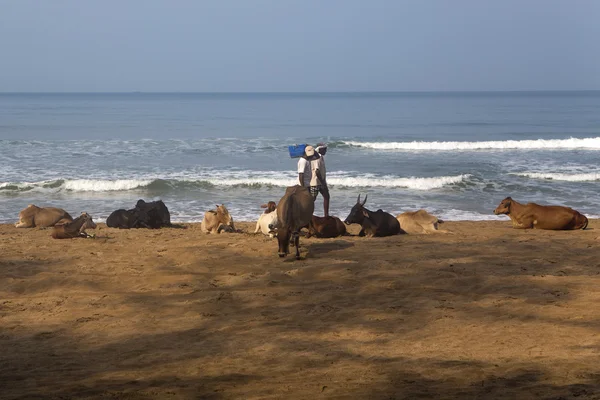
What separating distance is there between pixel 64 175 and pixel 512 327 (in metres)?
22.0

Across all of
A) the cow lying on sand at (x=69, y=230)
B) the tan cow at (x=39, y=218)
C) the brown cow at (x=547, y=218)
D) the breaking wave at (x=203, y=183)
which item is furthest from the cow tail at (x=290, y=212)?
the breaking wave at (x=203, y=183)

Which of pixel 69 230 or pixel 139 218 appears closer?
pixel 69 230

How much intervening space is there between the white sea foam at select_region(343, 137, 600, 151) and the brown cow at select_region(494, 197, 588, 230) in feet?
80.6

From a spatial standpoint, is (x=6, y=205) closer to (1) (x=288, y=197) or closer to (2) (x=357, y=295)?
(1) (x=288, y=197)

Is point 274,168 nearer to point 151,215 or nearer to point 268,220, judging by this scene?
point 151,215

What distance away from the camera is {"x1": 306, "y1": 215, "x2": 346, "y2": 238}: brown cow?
12.5 meters

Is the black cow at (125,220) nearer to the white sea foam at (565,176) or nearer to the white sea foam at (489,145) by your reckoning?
the white sea foam at (565,176)

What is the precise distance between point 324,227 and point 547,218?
447 centimetres

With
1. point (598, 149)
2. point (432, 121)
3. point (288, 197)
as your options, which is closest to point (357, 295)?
point (288, 197)

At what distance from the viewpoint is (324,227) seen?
12.6 meters

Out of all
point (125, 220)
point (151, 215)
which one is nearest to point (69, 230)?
point (125, 220)

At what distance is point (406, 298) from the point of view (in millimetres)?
8211

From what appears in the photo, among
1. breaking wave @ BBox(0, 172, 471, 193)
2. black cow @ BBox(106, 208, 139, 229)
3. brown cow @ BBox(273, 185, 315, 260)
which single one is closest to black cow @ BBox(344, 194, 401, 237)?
brown cow @ BBox(273, 185, 315, 260)

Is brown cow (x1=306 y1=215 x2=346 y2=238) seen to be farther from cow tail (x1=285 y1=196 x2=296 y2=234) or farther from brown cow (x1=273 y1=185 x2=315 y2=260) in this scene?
cow tail (x1=285 y1=196 x2=296 y2=234)
